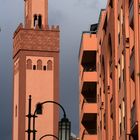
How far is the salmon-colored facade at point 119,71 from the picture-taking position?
102 ft

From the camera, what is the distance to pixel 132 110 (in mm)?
31969

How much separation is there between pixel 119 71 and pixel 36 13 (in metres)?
77.8

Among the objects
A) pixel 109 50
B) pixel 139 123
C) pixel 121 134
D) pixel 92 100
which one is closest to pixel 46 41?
pixel 92 100

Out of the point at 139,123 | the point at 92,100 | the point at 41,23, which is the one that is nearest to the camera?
the point at 139,123

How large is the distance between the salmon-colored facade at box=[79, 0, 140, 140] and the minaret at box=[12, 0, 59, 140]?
53.1 m

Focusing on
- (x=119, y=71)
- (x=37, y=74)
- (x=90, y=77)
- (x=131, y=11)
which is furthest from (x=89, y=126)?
(x=37, y=74)

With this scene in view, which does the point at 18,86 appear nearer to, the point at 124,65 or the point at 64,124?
the point at 124,65

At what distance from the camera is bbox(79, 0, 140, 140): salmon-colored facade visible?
31.1m

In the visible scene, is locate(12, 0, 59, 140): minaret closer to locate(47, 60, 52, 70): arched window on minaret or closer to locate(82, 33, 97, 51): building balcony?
locate(47, 60, 52, 70): arched window on minaret

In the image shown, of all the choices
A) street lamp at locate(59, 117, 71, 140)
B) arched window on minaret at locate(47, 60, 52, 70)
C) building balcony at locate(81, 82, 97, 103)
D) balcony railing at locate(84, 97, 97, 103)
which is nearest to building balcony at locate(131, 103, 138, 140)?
street lamp at locate(59, 117, 71, 140)

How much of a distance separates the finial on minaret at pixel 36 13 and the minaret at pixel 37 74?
4.72ft

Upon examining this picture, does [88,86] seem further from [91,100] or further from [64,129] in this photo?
[64,129]

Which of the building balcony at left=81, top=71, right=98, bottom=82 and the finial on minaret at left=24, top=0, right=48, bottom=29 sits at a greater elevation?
the finial on minaret at left=24, top=0, right=48, bottom=29

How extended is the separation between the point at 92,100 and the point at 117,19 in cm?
1780
